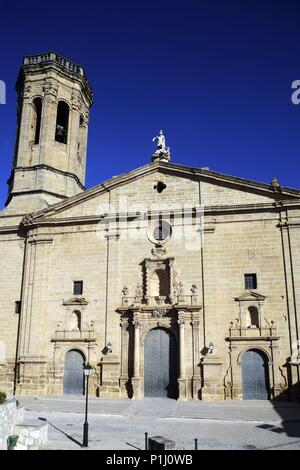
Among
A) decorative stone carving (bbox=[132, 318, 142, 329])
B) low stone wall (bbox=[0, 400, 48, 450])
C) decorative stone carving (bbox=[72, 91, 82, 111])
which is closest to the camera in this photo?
low stone wall (bbox=[0, 400, 48, 450])

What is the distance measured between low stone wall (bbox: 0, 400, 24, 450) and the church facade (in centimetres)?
801

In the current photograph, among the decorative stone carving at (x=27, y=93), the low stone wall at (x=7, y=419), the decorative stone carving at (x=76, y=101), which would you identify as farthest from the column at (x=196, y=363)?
the decorative stone carving at (x=27, y=93)

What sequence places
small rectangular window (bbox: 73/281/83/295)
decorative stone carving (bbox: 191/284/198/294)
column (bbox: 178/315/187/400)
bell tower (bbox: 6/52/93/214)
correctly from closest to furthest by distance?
column (bbox: 178/315/187/400)
decorative stone carving (bbox: 191/284/198/294)
small rectangular window (bbox: 73/281/83/295)
bell tower (bbox: 6/52/93/214)

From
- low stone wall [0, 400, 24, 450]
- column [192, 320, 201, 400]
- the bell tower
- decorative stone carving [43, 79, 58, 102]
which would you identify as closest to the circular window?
column [192, 320, 201, 400]

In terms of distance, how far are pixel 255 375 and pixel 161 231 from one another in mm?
8087

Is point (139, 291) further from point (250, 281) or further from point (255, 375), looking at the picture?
point (255, 375)

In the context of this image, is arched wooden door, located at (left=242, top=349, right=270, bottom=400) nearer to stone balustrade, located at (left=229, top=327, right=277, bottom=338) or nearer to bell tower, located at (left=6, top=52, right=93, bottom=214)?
stone balustrade, located at (left=229, top=327, right=277, bottom=338)

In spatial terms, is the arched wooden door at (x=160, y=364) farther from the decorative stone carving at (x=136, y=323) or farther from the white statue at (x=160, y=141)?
the white statue at (x=160, y=141)

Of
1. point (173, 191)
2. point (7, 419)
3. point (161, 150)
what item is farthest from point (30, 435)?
point (161, 150)

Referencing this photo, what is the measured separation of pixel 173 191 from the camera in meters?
23.0

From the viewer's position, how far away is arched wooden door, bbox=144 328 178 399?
67.1ft

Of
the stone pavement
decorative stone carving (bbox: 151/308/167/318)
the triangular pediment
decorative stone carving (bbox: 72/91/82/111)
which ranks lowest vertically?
the stone pavement
